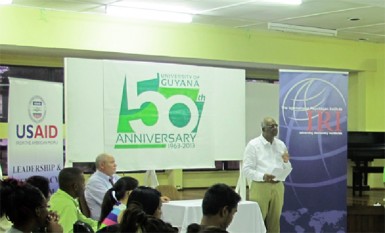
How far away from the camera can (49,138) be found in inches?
269

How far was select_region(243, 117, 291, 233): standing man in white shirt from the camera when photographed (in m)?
6.55

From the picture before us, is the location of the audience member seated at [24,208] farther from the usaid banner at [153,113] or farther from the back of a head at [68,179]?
the usaid banner at [153,113]

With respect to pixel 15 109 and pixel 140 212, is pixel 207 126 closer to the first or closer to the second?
A: pixel 15 109

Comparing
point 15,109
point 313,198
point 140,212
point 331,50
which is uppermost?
point 331,50

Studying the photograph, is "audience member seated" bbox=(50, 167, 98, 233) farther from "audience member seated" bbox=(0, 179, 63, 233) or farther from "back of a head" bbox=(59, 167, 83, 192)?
"audience member seated" bbox=(0, 179, 63, 233)

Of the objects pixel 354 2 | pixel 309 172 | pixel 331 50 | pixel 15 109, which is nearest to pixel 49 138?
pixel 15 109

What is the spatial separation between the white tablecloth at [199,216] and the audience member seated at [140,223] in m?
2.92

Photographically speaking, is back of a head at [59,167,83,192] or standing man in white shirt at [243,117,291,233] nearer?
back of a head at [59,167,83,192]

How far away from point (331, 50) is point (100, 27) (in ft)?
12.9

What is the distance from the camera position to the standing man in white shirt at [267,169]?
6.55m

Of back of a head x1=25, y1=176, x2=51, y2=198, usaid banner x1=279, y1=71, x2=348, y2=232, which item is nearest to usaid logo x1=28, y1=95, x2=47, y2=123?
back of a head x1=25, y1=176, x2=51, y2=198

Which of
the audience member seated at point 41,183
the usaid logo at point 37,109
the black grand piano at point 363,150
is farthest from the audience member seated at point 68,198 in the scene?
the black grand piano at point 363,150

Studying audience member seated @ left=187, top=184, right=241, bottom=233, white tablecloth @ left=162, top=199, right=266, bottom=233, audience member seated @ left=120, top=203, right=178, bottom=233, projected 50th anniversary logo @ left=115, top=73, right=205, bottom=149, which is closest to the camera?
audience member seated @ left=120, top=203, right=178, bottom=233

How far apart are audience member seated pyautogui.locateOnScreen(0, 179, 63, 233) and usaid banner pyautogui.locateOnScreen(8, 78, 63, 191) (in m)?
3.74
